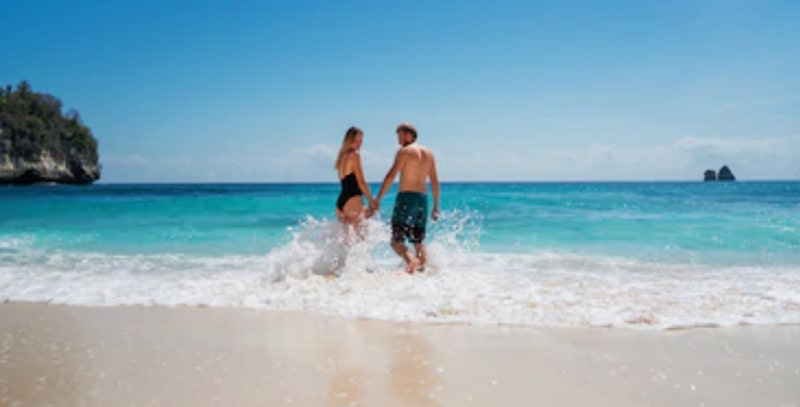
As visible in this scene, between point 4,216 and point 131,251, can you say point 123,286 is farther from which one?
point 4,216

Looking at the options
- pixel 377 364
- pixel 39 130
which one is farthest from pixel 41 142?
pixel 377 364

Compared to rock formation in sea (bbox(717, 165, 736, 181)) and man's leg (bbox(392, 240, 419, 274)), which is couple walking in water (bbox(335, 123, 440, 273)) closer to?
man's leg (bbox(392, 240, 419, 274))

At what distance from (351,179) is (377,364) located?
148 inches

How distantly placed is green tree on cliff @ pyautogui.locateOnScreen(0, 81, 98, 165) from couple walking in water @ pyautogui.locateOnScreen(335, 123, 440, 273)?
7517 cm

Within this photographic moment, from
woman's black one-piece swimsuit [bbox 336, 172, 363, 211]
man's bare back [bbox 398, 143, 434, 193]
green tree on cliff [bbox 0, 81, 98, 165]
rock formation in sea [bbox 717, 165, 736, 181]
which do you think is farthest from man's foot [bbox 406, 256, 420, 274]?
rock formation in sea [bbox 717, 165, 736, 181]

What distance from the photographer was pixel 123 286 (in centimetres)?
640

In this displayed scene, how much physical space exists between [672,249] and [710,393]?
793 cm

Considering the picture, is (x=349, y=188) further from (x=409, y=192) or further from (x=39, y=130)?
(x=39, y=130)

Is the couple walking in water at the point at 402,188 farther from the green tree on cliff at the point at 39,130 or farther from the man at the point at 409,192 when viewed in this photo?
the green tree on cliff at the point at 39,130

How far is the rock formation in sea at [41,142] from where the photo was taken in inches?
2648

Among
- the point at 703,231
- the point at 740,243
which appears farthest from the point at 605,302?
the point at 703,231

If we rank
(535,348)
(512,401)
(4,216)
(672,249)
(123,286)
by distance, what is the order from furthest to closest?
(4,216) < (672,249) < (123,286) < (535,348) < (512,401)

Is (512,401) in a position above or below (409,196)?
below

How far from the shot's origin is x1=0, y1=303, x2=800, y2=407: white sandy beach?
2945mm
